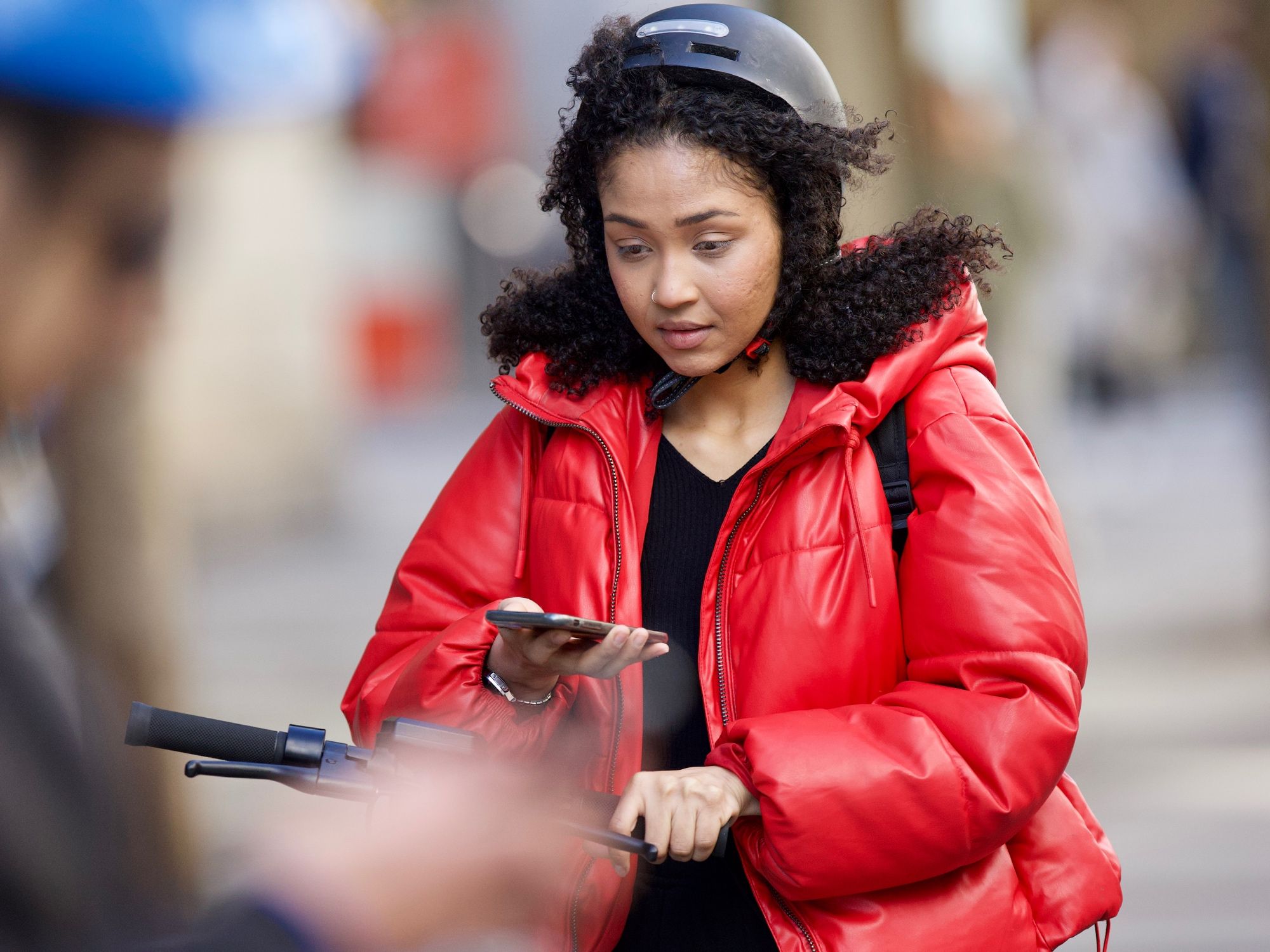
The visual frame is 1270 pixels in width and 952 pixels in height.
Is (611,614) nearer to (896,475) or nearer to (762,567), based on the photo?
(762,567)

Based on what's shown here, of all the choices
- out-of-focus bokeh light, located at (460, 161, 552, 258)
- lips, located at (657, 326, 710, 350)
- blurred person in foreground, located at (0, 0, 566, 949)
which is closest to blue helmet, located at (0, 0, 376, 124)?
blurred person in foreground, located at (0, 0, 566, 949)

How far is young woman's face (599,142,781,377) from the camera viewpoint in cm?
211

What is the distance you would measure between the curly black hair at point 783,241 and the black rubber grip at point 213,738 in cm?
81

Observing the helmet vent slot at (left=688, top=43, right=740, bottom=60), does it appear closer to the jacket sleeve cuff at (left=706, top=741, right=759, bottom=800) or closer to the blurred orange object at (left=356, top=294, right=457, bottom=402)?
the jacket sleeve cuff at (left=706, top=741, right=759, bottom=800)

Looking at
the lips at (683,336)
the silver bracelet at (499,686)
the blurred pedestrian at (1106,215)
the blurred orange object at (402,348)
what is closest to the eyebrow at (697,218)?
the lips at (683,336)

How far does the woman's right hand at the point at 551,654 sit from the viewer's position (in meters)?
1.89

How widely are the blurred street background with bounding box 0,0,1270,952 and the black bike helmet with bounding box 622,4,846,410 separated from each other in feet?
0.95

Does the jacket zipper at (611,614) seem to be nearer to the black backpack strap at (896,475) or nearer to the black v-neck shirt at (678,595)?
the black v-neck shirt at (678,595)

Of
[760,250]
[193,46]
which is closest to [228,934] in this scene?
[193,46]

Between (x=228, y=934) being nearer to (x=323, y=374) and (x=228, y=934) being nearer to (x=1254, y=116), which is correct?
(x=1254, y=116)

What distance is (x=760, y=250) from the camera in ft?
7.13

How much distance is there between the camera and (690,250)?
215 centimetres

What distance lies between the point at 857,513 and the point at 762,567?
146mm

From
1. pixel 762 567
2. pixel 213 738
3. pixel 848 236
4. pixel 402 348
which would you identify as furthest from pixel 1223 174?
pixel 213 738
